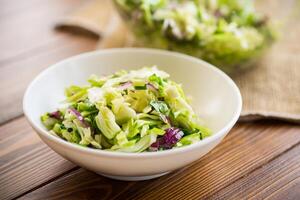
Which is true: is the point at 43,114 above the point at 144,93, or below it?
below

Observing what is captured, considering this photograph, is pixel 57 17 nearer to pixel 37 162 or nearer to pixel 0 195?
pixel 37 162

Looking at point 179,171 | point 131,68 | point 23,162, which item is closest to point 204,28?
point 131,68

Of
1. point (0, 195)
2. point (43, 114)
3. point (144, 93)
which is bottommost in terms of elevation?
point (0, 195)

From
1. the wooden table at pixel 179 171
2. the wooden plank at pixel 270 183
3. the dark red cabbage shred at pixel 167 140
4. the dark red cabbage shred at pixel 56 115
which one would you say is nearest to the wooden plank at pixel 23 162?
the wooden table at pixel 179 171

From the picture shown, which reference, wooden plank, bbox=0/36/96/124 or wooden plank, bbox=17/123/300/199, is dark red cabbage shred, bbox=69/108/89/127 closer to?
wooden plank, bbox=17/123/300/199

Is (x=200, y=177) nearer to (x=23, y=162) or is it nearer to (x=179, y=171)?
(x=179, y=171)

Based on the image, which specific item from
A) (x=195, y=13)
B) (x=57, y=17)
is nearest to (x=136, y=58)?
(x=195, y=13)
